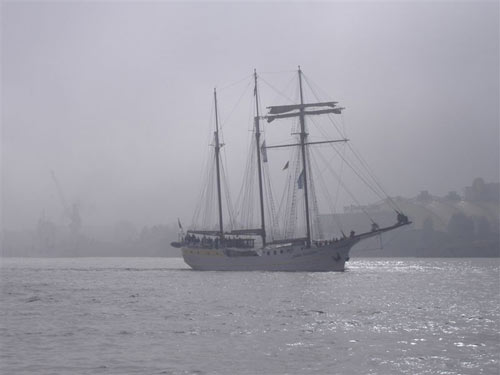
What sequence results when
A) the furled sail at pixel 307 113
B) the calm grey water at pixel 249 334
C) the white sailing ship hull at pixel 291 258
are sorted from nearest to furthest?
the calm grey water at pixel 249 334 → the white sailing ship hull at pixel 291 258 → the furled sail at pixel 307 113

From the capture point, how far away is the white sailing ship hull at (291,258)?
90.2 m

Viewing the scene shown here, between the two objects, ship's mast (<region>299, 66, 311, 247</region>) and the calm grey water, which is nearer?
the calm grey water

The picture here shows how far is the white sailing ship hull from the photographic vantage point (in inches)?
3551

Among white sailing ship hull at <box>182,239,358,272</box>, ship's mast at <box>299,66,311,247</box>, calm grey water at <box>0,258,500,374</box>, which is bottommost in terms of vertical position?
calm grey water at <box>0,258,500,374</box>

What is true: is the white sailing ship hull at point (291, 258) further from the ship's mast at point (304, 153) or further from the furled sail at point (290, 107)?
the furled sail at point (290, 107)

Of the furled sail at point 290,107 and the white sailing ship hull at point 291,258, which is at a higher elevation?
the furled sail at point 290,107

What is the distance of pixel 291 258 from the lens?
9019 cm

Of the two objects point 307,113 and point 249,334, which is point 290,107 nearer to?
point 307,113

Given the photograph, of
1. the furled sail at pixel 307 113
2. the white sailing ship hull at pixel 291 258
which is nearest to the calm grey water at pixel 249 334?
the white sailing ship hull at pixel 291 258

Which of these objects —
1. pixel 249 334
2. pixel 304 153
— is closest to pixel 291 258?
pixel 304 153

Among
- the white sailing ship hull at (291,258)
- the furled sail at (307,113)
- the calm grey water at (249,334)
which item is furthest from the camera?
the furled sail at (307,113)

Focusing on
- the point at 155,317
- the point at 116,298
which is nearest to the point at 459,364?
the point at 155,317

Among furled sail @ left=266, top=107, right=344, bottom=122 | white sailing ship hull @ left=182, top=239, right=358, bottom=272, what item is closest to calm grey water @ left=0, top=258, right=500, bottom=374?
white sailing ship hull @ left=182, top=239, right=358, bottom=272

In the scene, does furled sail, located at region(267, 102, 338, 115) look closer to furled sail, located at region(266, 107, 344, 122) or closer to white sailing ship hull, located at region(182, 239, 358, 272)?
furled sail, located at region(266, 107, 344, 122)
